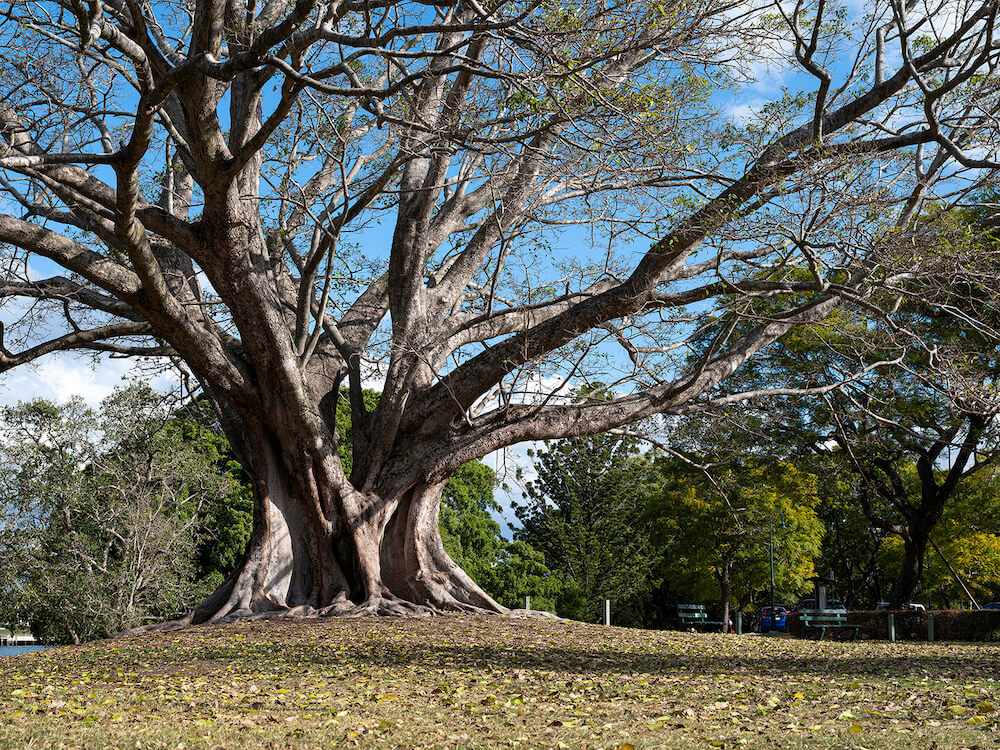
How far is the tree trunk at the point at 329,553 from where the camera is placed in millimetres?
12914

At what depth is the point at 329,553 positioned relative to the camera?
13188 millimetres

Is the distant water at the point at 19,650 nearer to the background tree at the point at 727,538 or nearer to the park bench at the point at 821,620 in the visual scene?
the park bench at the point at 821,620

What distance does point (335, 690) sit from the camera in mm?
6582

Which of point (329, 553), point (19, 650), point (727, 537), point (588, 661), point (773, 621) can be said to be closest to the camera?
point (588, 661)

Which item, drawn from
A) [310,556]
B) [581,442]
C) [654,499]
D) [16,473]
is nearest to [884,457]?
[581,442]

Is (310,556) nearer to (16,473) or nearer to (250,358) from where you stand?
(250,358)

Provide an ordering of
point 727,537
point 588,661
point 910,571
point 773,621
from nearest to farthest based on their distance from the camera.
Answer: point 588,661, point 910,571, point 773,621, point 727,537

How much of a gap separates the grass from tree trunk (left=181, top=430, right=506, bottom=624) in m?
2.03

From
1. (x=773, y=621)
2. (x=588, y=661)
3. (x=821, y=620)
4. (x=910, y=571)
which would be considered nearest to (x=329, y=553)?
(x=588, y=661)

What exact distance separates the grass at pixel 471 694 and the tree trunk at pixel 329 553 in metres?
2.03

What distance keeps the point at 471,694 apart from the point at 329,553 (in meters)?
7.15

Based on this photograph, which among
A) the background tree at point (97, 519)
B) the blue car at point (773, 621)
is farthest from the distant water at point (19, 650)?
the blue car at point (773, 621)

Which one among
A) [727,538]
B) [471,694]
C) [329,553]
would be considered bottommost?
[471,694]

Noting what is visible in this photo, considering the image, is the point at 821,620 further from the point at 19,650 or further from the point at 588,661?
the point at 19,650
